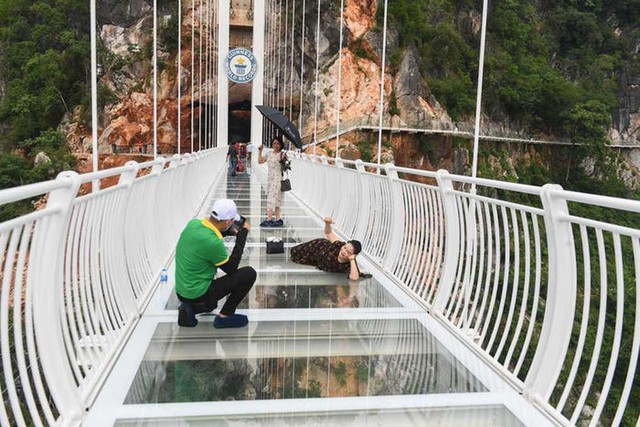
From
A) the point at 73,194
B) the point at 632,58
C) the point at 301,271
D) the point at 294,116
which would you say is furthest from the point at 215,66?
the point at 73,194

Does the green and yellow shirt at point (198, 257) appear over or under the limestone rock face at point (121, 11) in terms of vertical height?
under

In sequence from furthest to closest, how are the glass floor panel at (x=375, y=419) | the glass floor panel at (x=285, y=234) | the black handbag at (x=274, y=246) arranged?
the glass floor panel at (x=285, y=234) < the black handbag at (x=274, y=246) < the glass floor panel at (x=375, y=419)

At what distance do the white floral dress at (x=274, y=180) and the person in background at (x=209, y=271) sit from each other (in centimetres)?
403

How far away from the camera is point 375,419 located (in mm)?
2357

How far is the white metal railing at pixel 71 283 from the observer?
1.79 meters

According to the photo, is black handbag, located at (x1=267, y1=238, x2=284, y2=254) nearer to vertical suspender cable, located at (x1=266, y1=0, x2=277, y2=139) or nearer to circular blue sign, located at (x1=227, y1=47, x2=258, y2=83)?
circular blue sign, located at (x1=227, y1=47, x2=258, y2=83)

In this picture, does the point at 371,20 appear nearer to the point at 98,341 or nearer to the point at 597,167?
the point at 597,167

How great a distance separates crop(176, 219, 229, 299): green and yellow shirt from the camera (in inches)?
125

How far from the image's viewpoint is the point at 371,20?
3444cm

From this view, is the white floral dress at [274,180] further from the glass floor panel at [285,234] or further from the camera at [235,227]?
the camera at [235,227]

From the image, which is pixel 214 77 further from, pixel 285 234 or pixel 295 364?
pixel 295 364

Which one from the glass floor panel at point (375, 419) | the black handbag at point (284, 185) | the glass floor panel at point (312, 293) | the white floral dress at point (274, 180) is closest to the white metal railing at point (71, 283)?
the glass floor panel at point (375, 419)

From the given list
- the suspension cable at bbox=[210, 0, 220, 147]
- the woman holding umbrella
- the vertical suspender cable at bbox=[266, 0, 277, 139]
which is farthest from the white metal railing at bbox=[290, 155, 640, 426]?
the suspension cable at bbox=[210, 0, 220, 147]

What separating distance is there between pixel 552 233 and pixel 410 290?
198 centimetres
